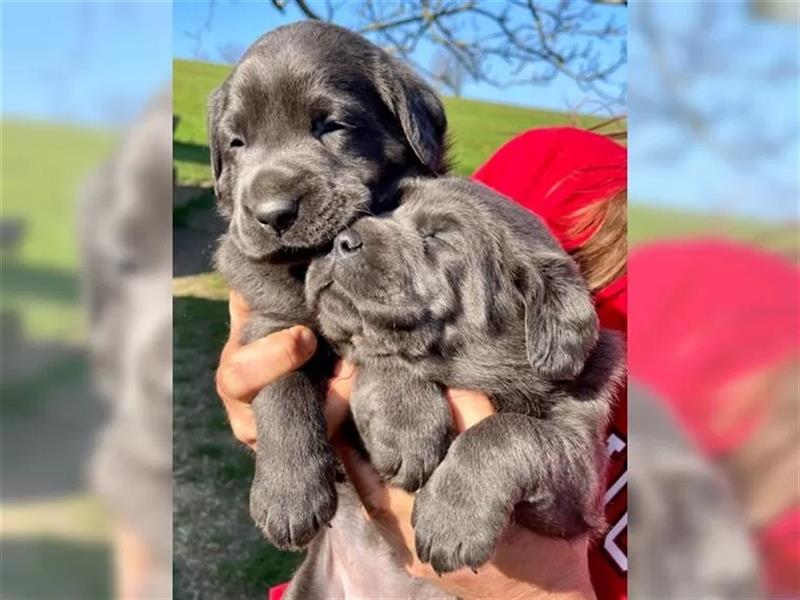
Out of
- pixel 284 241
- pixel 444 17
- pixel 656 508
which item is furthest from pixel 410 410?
pixel 444 17

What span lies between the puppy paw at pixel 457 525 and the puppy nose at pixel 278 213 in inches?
22.6

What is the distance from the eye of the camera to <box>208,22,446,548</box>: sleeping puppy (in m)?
1.71

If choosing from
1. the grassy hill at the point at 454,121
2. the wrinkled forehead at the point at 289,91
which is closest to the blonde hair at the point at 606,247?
the grassy hill at the point at 454,121

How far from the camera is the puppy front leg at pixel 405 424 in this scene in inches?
67.2

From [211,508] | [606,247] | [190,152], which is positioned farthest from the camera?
[211,508]

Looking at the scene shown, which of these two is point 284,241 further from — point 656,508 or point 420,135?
point 656,508

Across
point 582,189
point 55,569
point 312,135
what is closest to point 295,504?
point 55,569

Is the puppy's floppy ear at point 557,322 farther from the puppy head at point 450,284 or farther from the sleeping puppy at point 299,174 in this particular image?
the sleeping puppy at point 299,174

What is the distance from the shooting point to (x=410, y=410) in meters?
1.71

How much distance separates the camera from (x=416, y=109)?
1964 mm

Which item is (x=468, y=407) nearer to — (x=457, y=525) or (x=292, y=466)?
(x=457, y=525)

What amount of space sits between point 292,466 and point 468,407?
15.3 inches

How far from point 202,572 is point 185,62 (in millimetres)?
2336

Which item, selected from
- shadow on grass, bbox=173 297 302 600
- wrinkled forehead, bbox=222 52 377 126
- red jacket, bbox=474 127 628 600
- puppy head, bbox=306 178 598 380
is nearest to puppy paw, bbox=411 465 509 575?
puppy head, bbox=306 178 598 380
